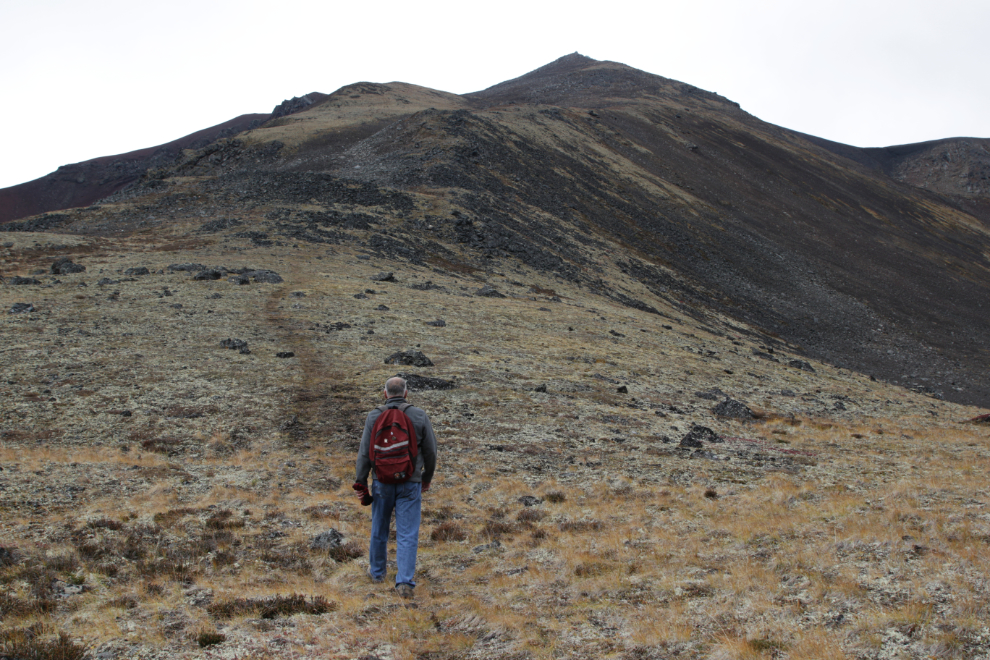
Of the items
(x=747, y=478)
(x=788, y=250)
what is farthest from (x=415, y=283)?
(x=788, y=250)

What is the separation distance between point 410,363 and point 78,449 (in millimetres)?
12059

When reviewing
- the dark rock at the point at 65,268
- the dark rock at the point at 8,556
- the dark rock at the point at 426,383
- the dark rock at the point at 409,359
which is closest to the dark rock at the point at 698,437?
the dark rock at the point at 426,383

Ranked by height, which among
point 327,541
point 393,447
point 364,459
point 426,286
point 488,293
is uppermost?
point 426,286

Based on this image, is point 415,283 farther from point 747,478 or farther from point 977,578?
point 977,578

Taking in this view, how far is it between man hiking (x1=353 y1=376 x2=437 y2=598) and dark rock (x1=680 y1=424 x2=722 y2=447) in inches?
467

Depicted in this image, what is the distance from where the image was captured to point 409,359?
25547 mm

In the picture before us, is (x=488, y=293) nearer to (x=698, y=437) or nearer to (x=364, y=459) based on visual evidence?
(x=698, y=437)

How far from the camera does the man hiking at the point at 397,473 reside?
32.0 ft

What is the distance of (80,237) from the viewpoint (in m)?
48.7

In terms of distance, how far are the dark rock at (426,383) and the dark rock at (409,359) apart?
1.92m

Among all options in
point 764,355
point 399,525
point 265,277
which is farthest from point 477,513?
point 764,355

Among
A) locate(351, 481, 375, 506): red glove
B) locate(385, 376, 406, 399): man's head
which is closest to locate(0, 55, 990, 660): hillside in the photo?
locate(351, 481, 375, 506): red glove

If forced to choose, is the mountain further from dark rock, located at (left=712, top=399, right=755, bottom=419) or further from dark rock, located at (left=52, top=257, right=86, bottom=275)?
dark rock, located at (left=712, top=399, right=755, bottom=419)

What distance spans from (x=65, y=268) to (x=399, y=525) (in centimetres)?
3667
